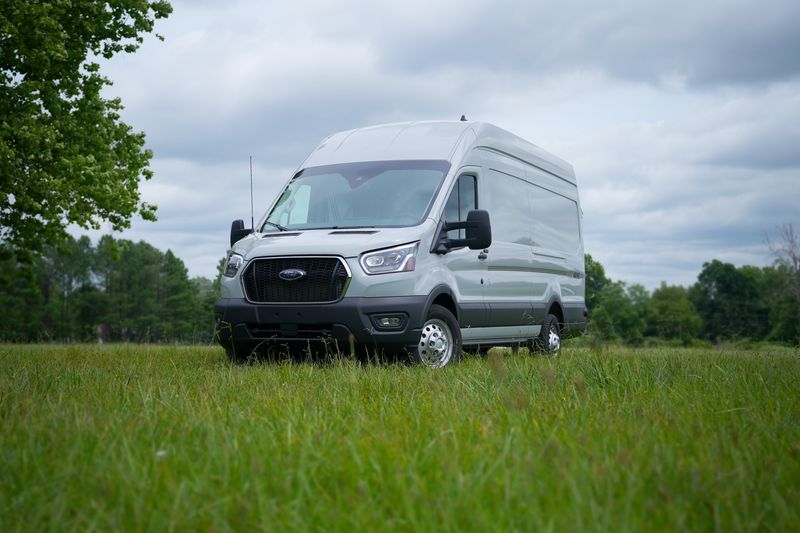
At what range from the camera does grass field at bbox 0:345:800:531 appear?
2578 mm

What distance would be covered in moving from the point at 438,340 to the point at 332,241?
1.53 meters

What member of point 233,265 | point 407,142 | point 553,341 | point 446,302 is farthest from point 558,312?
point 233,265

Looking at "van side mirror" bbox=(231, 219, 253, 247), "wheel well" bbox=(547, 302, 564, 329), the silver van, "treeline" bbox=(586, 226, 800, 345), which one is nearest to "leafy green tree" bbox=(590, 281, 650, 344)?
"treeline" bbox=(586, 226, 800, 345)

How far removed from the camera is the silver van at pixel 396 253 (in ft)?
26.7

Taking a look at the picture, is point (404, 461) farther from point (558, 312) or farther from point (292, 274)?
point (558, 312)

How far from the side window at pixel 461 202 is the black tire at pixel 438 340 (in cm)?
90

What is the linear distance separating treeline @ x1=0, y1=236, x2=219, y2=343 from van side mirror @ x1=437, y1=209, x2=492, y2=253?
6679cm

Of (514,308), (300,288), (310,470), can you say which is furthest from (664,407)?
(514,308)

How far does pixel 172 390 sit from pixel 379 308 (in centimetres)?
313

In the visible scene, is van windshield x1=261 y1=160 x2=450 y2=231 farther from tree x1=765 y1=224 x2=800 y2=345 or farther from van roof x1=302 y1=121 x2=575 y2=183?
tree x1=765 y1=224 x2=800 y2=345

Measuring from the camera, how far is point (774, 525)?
2.57 metres

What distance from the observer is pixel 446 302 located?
902 centimetres

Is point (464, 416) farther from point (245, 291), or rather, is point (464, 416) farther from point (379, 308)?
point (245, 291)

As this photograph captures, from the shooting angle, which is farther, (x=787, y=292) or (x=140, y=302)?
(x=140, y=302)
